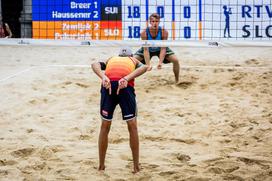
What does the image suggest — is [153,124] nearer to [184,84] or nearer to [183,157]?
[183,157]

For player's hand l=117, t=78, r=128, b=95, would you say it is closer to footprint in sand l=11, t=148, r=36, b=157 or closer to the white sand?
the white sand

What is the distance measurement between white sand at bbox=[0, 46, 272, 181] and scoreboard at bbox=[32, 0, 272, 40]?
6.87 feet

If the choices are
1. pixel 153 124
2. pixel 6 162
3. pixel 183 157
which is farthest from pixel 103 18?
pixel 6 162

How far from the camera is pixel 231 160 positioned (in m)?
4.79

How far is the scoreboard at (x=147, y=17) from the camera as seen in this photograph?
11859 millimetres

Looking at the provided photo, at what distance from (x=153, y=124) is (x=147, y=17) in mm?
6164

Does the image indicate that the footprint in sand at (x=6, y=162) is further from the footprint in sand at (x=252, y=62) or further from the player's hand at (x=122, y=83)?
the footprint in sand at (x=252, y=62)

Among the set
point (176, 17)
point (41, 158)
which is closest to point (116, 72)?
point (41, 158)

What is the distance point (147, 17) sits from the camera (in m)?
12.0

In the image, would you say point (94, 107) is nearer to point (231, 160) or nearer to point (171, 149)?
point (171, 149)

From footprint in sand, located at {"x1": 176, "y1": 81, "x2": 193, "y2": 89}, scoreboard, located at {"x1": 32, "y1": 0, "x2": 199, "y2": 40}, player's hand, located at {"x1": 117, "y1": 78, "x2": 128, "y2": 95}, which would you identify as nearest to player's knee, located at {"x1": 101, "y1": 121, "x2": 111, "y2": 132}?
player's hand, located at {"x1": 117, "y1": 78, "x2": 128, "y2": 95}

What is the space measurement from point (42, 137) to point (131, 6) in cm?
692

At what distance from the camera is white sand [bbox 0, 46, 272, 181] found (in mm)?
4594

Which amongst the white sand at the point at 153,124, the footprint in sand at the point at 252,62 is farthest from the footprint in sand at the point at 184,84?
the footprint in sand at the point at 252,62
